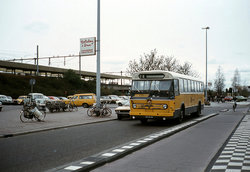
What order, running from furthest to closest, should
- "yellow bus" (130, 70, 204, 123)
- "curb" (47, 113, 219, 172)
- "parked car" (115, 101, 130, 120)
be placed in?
"parked car" (115, 101, 130, 120) < "yellow bus" (130, 70, 204, 123) < "curb" (47, 113, 219, 172)

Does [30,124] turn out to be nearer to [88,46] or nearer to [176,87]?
[176,87]

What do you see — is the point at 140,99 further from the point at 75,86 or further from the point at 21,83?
the point at 75,86

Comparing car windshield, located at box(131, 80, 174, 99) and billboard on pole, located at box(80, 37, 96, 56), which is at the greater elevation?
billboard on pole, located at box(80, 37, 96, 56)

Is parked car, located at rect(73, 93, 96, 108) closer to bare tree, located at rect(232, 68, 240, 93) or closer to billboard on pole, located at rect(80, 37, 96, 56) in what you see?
billboard on pole, located at rect(80, 37, 96, 56)

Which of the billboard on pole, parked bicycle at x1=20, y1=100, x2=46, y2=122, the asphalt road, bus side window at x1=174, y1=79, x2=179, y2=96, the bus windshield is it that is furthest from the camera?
the billboard on pole

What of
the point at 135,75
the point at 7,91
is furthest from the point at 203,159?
the point at 7,91

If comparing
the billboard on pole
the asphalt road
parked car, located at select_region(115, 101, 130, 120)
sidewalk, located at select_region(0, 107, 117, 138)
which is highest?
the billboard on pole

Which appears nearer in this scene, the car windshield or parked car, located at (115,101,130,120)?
the car windshield

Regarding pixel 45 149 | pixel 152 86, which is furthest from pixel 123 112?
pixel 45 149

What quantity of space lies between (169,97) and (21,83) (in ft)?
184

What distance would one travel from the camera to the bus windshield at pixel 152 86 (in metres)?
15.5

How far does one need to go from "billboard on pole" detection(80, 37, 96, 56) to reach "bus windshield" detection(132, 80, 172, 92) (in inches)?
262

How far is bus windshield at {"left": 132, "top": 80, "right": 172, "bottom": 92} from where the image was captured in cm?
1551

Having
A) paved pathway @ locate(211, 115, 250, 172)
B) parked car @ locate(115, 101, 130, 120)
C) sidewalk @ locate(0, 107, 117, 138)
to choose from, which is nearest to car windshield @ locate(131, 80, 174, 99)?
sidewalk @ locate(0, 107, 117, 138)
